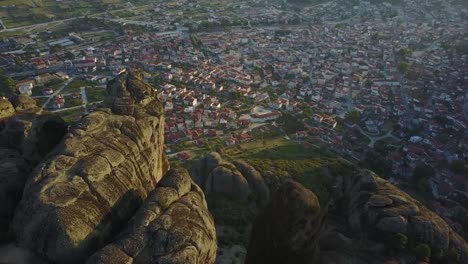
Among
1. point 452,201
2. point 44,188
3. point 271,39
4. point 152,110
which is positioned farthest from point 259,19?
point 44,188

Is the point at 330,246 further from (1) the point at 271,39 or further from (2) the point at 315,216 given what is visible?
(1) the point at 271,39

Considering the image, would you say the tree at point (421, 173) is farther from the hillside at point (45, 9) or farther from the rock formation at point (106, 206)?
the hillside at point (45, 9)

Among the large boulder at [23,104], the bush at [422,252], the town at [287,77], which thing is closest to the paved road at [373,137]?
the town at [287,77]

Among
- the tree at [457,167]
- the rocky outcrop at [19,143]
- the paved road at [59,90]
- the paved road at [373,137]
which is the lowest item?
the paved road at [59,90]

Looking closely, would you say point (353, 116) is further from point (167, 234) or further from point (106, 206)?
point (167, 234)

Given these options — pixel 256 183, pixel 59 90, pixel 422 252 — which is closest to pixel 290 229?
pixel 422 252
